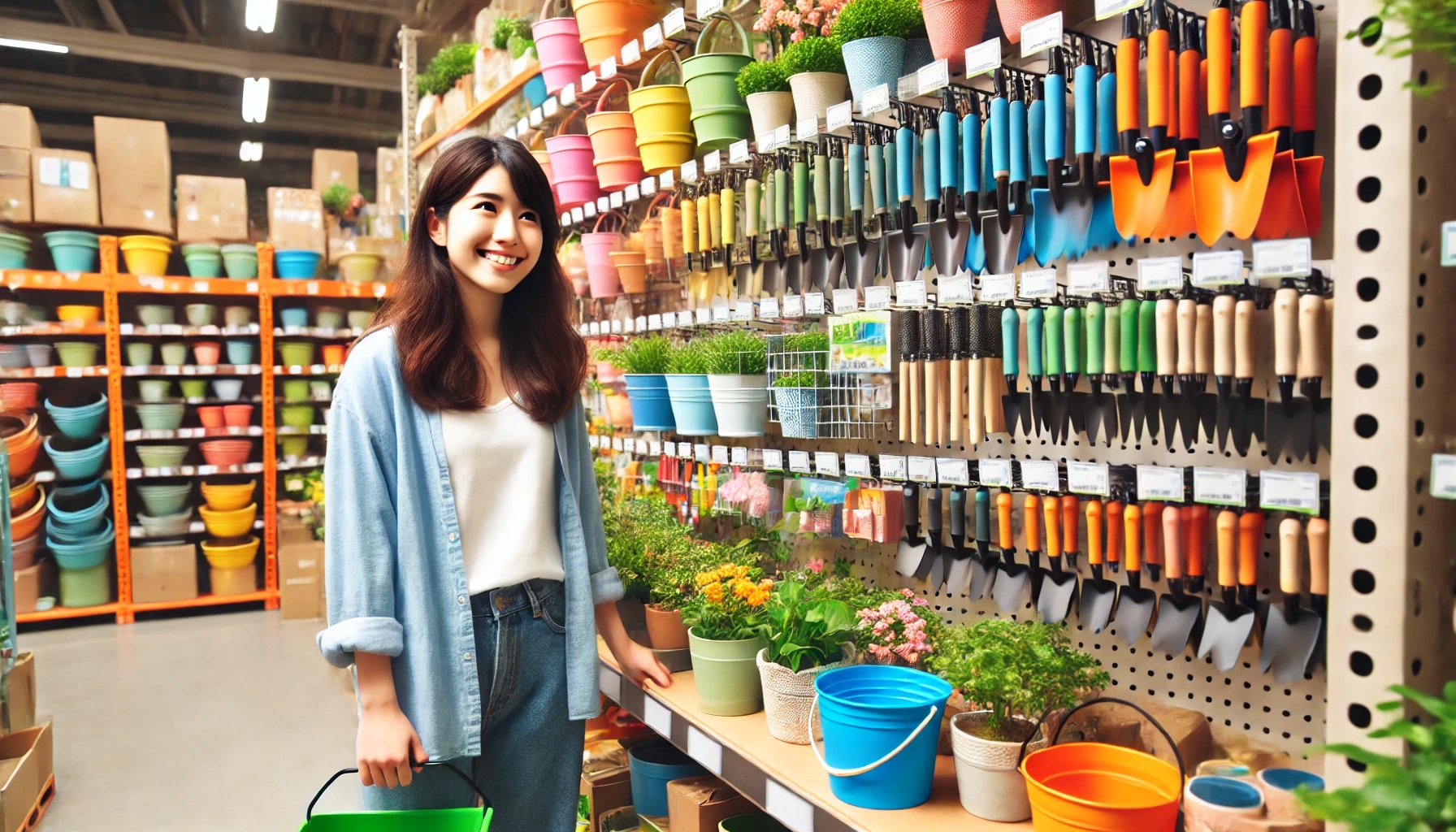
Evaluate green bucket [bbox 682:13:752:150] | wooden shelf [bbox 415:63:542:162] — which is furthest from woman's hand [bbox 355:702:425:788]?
wooden shelf [bbox 415:63:542:162]

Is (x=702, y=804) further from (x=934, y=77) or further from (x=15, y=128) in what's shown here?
(x=15, y=128)

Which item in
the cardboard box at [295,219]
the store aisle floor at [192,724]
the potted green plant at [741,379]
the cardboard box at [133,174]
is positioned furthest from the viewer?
the cardboard box at [295,219]

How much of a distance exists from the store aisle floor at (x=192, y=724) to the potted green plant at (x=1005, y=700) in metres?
2.79

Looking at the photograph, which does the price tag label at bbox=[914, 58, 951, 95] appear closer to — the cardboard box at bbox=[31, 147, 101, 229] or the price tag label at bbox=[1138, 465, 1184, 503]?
the price tag label at bbox=[1138, 465, 1184, 503]

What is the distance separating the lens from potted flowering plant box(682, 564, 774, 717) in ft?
6.14

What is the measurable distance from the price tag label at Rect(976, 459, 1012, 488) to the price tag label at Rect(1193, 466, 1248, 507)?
0.35 meters

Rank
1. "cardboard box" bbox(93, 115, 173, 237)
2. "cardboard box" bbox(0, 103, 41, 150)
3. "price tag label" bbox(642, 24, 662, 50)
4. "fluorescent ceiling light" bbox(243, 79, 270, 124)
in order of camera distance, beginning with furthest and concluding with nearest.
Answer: "fluorescent ceiling light" bbox(243, 79, 270, 124) → "cardboard box" bbox(93, 115, 173, 237) → "cardboard box" bbox(0, 103, 41, 150) → "price tag label" bbox(642, 24, 662, 50)

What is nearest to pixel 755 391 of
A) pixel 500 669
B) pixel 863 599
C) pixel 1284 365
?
pixel 863 599

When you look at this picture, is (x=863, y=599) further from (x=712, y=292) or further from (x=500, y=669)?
(x=712, y=292)

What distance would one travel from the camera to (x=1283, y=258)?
126 cm

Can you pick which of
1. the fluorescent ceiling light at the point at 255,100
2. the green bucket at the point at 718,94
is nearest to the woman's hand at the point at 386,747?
the green bucket at the point at 718,94

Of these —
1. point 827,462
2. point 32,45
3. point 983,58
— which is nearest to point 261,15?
point 32,45

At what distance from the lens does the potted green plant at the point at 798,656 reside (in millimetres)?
1729

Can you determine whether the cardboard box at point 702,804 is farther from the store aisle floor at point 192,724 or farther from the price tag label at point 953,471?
the store aisle floor at point 192,724
